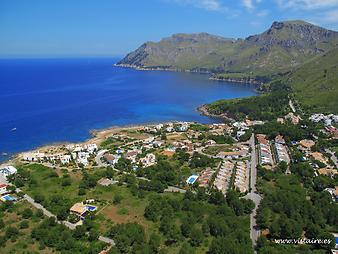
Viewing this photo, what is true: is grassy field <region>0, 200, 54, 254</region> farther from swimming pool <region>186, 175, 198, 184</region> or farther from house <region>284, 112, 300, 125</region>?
house <region>284, 112, 300, 125</region>

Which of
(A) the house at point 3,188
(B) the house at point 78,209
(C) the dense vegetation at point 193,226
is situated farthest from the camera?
(A) the house at point 3,188

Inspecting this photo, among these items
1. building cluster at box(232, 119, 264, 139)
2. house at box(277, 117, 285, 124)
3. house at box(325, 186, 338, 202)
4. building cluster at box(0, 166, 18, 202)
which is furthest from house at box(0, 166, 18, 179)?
house at box(277, 117, 285, 124)

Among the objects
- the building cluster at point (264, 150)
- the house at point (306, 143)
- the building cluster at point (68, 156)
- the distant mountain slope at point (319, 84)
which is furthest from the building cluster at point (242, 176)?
the distant mountain slope at point (319, 84)

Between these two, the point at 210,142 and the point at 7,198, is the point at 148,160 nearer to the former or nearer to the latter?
the point at 210,142

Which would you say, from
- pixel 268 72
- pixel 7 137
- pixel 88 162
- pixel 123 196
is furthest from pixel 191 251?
pixel 268 72

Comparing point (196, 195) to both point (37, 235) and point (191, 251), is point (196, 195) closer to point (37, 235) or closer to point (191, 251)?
point (191, 251)

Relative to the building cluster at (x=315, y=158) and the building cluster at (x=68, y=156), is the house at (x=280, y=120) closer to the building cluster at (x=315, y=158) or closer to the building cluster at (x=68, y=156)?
the building cluster at (x=315, y=158)
